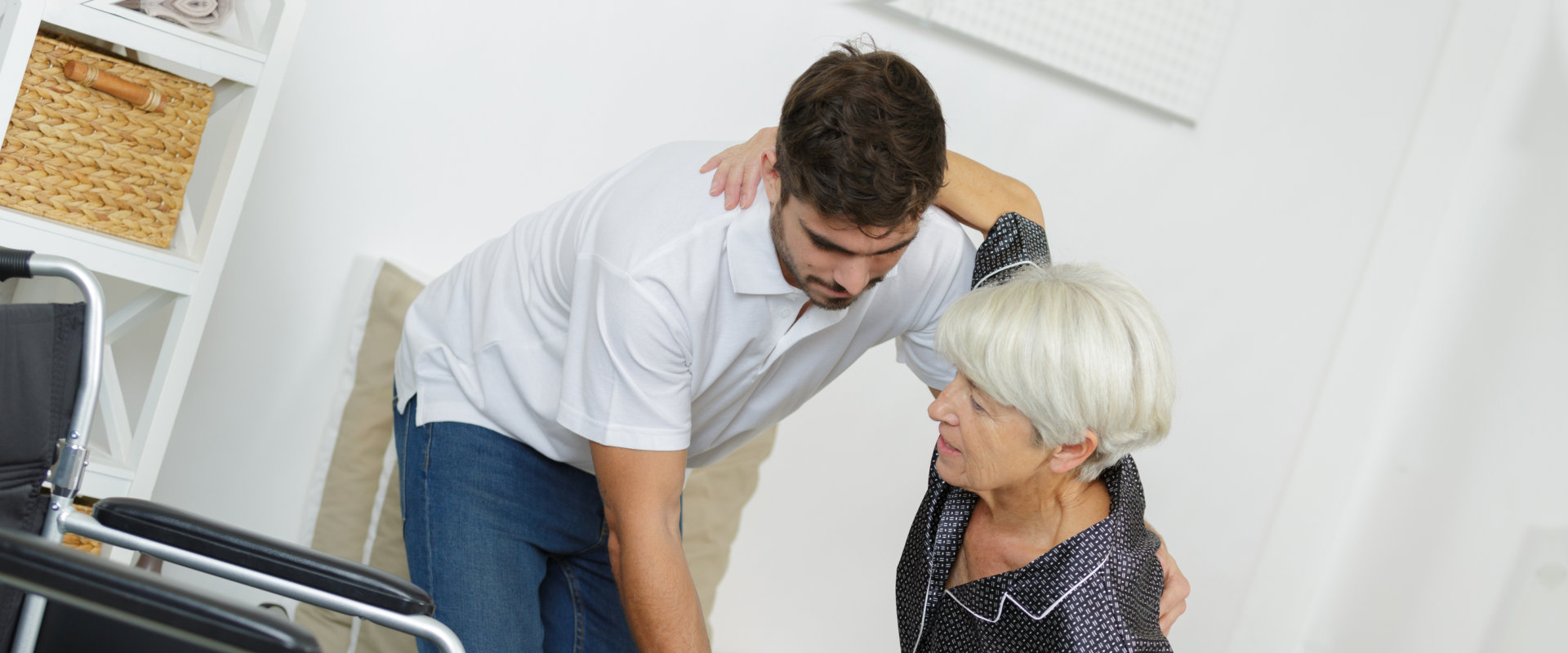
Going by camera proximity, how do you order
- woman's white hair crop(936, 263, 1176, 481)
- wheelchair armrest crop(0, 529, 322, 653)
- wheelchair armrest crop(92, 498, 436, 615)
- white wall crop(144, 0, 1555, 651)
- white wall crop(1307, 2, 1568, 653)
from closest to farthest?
wheelchair armrest crop(0, 529, 322, 653)
wheelchair armrest crop(92, 498, 436, 615)
woman's white hair crop(936, 263, 1176, 481)
white wall crop(144, 0, 1555, 651)
white wall crop(1307, 2, 1568, 653)

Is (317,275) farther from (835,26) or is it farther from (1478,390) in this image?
(1478,390)

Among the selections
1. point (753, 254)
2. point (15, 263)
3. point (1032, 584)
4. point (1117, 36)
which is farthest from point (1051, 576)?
point (1117, 36)

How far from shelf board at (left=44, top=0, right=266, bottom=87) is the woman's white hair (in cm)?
126

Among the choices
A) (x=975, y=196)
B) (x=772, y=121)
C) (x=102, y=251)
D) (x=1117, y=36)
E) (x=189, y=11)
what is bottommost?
(x=102, y=251)

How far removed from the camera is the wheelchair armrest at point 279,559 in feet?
4.01

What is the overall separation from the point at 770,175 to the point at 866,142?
9.5 inches

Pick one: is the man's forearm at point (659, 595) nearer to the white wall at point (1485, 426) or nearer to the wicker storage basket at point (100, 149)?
the wicker storage basket at point (100, 149)

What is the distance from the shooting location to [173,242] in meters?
1.96

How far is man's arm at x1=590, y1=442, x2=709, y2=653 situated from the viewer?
1395 millimetres

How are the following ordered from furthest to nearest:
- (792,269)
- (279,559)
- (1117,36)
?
(1117,36)
(792,269)
(279,559)

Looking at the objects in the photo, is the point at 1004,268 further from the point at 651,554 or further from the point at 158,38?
the point at 158,38

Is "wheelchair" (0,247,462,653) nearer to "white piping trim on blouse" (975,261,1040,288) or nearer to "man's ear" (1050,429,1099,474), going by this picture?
"man's ear" (1050,429,1099,474)

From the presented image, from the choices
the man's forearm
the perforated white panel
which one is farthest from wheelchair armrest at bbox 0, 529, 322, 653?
the perforated white panel

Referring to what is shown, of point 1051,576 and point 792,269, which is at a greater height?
point 792,269
